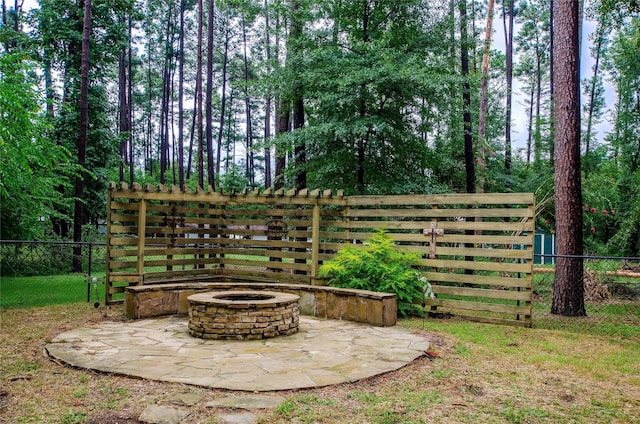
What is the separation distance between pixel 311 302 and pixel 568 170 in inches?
170

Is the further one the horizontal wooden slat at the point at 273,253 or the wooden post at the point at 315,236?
the horizontal wooden slat at the point at 273,253

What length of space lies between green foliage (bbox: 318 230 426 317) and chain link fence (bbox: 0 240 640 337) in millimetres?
1740

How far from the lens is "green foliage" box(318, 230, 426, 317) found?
6.57m

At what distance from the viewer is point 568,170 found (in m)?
6.98

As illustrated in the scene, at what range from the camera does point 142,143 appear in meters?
38.0

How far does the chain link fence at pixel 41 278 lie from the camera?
7.64m

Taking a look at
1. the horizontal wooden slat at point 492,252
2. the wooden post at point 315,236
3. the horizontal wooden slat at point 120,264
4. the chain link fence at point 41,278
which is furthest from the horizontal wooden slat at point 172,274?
the horizontal wooden slat at point 492,252

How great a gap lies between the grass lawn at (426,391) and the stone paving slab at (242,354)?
0.47 feet

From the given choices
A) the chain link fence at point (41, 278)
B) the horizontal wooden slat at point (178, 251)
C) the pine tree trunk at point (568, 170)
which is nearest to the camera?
the pine tree trunk at point (568, 170)

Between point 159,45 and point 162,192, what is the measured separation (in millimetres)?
25269

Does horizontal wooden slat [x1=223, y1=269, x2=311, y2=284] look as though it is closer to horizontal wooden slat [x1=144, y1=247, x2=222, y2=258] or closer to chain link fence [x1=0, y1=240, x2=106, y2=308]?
horizontal wooden slat [x1=144, y1=247, x2=222, y2=258]

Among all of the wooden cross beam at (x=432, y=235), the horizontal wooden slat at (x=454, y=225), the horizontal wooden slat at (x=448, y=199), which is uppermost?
the horizontal wooden slat at (x=448, y=199)

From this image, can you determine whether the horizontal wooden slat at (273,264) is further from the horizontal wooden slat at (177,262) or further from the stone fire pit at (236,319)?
the stone fire pit at (236,319)

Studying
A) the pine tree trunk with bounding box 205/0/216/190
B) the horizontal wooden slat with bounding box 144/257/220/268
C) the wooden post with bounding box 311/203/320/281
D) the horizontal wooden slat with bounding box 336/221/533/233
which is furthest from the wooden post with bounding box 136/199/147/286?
the pine tree trunk with bounding box 205/0/216/190
